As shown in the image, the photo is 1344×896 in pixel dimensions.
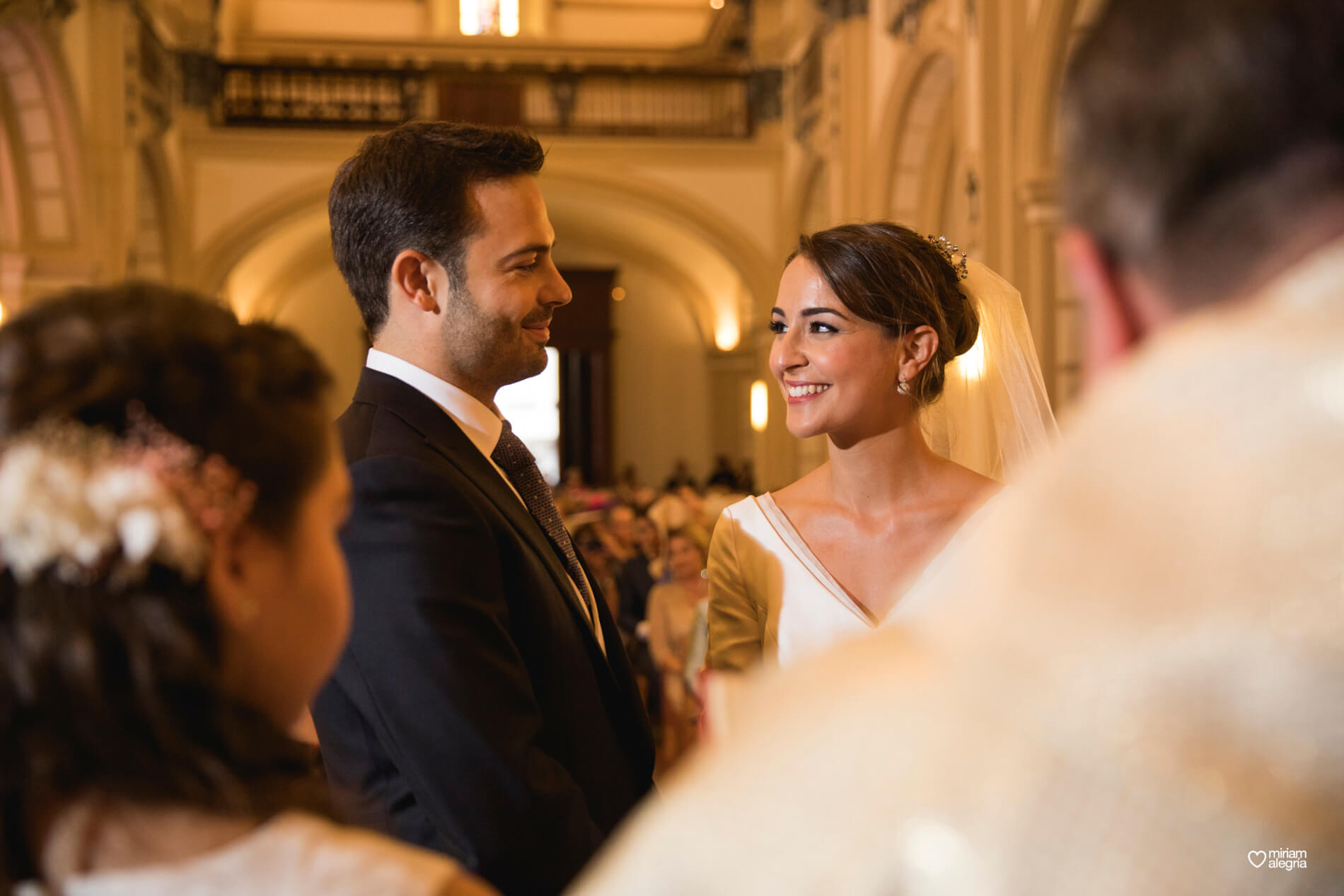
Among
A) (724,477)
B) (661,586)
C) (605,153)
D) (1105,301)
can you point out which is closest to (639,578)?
(661,586)

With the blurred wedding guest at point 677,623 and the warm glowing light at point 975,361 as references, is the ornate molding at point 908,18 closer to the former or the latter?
the blurred wedding guest at point 677,623

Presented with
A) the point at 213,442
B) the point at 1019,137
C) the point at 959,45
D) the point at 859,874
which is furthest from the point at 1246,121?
the point at 959,45

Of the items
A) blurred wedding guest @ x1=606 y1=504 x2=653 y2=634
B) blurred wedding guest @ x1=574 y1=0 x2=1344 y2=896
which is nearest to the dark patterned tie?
blurred wedding guest @ x1=574 y1=0 x2=1344 y2=896

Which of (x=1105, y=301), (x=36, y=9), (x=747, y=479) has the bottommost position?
(x=747, y=479)

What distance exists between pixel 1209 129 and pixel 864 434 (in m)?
1.83

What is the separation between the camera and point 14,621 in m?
0.87

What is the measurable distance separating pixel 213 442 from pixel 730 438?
1692 cm

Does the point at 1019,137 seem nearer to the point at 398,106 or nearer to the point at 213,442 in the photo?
the point at 213,442

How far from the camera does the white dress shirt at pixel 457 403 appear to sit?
1.97 m

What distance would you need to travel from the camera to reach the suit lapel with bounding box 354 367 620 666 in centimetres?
182

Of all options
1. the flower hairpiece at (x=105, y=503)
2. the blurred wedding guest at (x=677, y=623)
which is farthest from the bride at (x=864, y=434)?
the blurred wedding guest at (x=677, y=623)

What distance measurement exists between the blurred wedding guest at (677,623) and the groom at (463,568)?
394 centimetres

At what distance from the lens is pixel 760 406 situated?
14672 millimetres

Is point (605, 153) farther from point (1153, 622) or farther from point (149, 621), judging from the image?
point (1153, 622)
